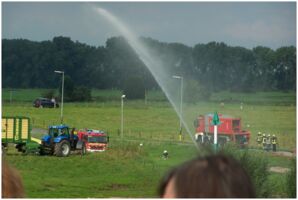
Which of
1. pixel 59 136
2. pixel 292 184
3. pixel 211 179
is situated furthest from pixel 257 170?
pixel 211 179

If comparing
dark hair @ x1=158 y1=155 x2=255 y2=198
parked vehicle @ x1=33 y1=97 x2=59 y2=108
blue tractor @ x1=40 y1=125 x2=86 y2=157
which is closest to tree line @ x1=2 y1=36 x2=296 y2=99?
parked vehicle @ x1=33 y1=97 x2=59 y2=108

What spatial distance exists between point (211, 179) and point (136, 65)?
114ft

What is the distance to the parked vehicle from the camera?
35594mm

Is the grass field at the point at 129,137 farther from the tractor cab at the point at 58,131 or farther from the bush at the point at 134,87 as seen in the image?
the tractor cab at the point at 58,131

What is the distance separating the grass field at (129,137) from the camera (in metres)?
16.9

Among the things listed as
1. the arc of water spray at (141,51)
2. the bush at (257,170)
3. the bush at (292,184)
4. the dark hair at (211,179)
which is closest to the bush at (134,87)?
the arc of water spray at (141,51)

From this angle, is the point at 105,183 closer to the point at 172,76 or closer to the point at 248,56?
the point at 172,76

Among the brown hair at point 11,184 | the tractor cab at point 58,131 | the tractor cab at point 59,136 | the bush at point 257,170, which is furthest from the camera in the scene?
the tractor cab at point 58,131

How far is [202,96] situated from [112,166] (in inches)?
441

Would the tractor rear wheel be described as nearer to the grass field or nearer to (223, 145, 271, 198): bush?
the grass field

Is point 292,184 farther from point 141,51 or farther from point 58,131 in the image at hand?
point 141,51

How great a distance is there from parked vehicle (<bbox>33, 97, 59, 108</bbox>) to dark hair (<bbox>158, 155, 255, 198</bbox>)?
34.6 metres

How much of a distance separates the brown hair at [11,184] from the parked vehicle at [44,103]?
3428 cm

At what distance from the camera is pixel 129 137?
29078 millimetres
